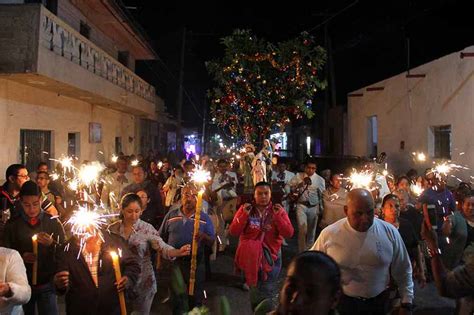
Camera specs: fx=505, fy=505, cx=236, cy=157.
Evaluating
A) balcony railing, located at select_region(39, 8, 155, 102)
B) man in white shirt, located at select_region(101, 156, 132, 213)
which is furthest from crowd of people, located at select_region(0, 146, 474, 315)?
balcony railing, located at select_region(39, 8, 155, 102)

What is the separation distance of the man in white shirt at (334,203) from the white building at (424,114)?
5.04 metres

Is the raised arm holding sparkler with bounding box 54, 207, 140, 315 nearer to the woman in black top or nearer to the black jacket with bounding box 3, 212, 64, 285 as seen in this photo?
the black jacket with bounding box 3, 212, 64, 285

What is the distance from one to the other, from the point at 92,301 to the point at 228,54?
9.91 metres

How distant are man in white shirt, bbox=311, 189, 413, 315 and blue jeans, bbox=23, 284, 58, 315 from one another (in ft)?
8.87

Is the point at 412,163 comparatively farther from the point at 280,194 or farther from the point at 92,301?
the point at 92,301

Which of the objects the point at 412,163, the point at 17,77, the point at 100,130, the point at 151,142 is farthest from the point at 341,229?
the point at 151,142

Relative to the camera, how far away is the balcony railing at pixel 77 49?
11.0 metres

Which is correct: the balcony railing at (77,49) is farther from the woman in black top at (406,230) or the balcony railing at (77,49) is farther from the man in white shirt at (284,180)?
the woman in black top at (406,230)

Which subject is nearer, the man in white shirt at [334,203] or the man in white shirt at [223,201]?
the man in white shirt at [334,203]

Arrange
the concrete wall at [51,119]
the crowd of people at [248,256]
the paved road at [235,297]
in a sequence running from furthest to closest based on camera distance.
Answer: the concrete wall at [51,119]
the paved road at [235,297]
the crowd of people at [248,256]

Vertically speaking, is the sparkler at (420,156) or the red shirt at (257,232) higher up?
the sparkler at (420,156)

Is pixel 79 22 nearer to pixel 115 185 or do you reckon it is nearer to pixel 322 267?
pixel 115 185

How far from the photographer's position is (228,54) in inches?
520

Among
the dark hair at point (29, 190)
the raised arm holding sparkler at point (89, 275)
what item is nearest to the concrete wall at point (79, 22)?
the dark hair at point (29, 190)
